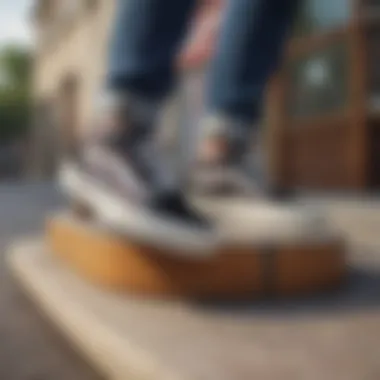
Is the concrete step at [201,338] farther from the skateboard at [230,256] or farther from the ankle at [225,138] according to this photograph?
the ankle at [225,138]

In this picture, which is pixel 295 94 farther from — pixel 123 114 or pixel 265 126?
pixel 123 114

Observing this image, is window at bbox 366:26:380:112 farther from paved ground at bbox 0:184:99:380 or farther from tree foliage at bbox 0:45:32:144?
tree foliage at bbox 0:45:32:144

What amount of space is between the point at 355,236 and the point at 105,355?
92cm

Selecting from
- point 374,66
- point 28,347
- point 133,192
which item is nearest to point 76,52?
point 374,66

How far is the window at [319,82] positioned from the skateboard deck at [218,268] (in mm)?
2126

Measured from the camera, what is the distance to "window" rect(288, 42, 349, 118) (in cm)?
289

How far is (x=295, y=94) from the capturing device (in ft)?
10.4

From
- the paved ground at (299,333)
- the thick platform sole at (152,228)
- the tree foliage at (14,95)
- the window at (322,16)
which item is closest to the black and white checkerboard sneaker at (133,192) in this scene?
the thick platform sole at (152,228)

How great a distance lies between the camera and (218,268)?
791 millimetres

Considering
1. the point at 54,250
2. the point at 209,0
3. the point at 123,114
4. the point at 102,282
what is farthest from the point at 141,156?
the point at 209,0

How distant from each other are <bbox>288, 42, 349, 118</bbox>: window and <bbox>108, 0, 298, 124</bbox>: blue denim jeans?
2015 mm

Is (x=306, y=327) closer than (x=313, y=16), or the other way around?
(x=306, y=327)

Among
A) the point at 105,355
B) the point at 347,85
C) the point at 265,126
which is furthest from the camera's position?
the point at 265,126

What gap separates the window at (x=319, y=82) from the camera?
2887mm
